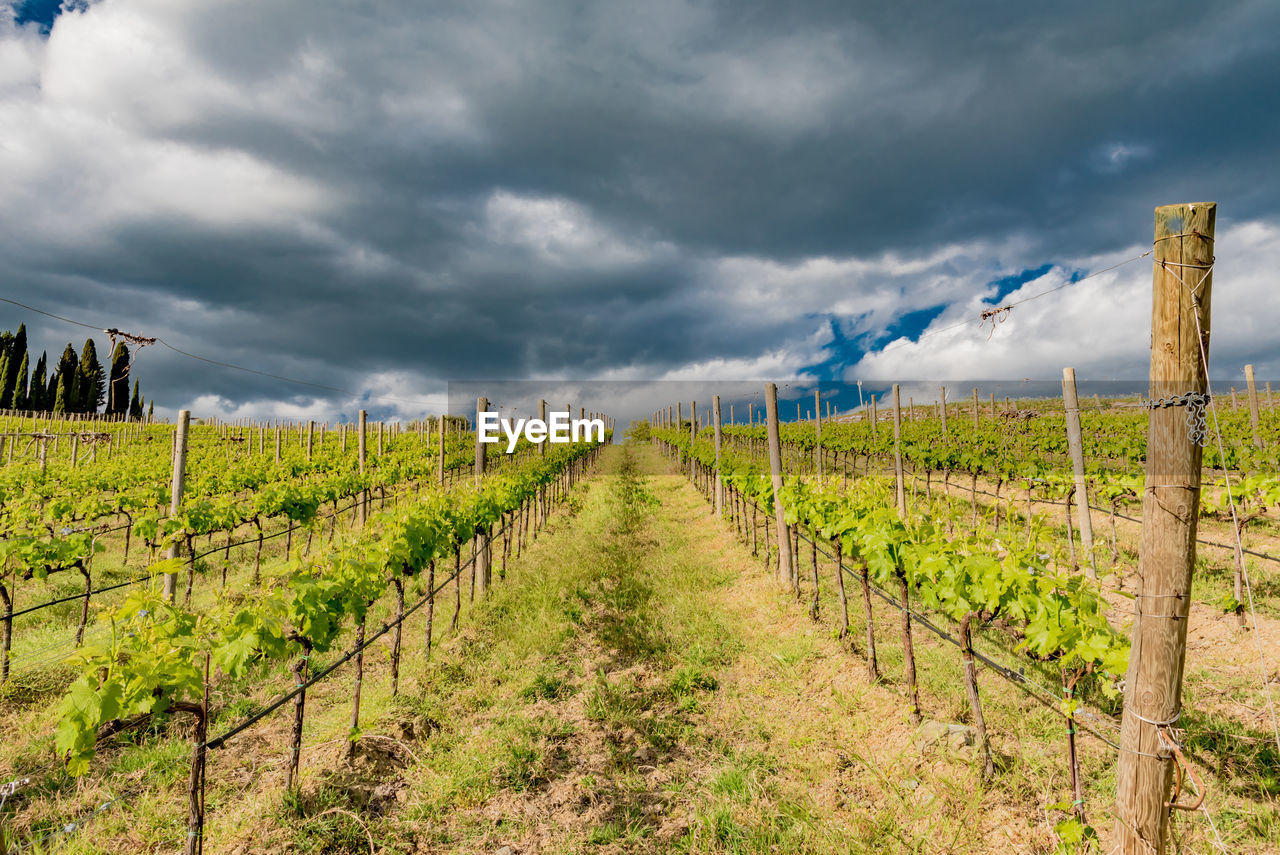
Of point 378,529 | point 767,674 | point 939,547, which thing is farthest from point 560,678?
point 939,547

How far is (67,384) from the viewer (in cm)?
5762

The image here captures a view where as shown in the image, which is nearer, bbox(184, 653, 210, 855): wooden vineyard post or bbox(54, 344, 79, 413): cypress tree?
bbox(184, 653, 210, 855): wooden vineyard post

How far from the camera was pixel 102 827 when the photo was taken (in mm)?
3832

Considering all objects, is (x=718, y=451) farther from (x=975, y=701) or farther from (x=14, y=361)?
(x=14, y=361)

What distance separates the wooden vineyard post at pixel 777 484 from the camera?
8406 millimetres

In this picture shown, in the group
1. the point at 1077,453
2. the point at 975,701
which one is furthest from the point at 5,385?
the point at 1077,453

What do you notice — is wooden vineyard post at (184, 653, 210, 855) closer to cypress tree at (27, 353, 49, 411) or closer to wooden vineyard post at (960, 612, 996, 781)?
wooden vineyard post at (960, 612, 996, 781)

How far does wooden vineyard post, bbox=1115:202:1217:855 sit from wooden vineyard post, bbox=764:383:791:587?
17.4 feet

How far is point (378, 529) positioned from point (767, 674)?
452 cm

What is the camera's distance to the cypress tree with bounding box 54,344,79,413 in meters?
55.9

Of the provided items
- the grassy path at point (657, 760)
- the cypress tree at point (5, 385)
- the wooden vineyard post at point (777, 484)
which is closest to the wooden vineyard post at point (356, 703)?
the grassy path at point (657, 760)

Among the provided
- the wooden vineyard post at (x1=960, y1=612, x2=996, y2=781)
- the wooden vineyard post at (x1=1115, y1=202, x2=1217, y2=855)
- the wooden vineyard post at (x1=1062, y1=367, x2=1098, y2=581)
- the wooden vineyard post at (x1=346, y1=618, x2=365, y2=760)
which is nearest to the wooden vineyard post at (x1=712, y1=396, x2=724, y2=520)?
the wooden vineyard post at (x1=1062, y1=367, x2=1098, y2=581)

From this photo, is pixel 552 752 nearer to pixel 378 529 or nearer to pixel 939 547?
pixel 378 529

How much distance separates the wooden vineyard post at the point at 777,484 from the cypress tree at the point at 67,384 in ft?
246
